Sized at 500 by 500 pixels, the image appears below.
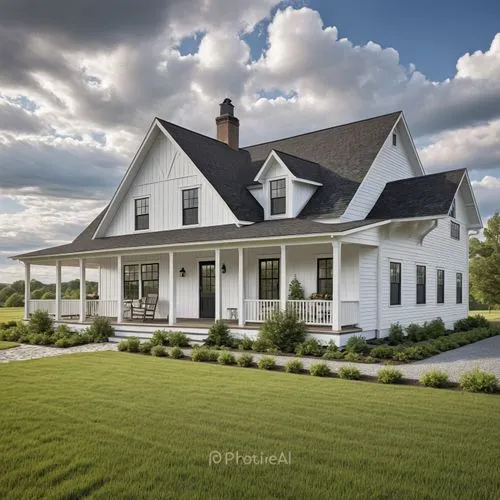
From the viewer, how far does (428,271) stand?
19.8 metres

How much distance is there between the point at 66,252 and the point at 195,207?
5.98 metres

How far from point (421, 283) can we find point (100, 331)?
1267cm

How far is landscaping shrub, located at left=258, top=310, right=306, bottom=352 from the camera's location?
45.4 feet

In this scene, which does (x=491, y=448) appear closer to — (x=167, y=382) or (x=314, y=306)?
(x=167, y=382)

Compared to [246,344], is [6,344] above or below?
below

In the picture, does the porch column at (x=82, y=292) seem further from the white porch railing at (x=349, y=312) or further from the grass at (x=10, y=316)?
the white porch railing at (x=349, y=312)

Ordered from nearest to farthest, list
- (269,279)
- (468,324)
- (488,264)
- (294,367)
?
(294,367) < (269,279) < (468,324) < (488,264)

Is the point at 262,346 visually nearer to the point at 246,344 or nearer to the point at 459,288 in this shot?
the point at 246,344

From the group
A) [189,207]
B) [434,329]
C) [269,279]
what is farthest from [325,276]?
[189,207]

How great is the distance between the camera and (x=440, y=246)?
68.3 ft

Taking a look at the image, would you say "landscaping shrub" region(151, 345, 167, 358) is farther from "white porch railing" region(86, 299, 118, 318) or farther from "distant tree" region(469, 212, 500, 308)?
"distant tree" region(469, 212, 500, 308)

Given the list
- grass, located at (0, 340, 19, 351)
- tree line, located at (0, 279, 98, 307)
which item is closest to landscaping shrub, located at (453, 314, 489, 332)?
grass, located at (0, 340, 19, 351)

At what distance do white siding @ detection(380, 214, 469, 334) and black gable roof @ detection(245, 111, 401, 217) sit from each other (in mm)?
2298

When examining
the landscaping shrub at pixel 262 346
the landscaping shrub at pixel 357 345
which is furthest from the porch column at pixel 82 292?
the landscaping shrub at pixel 357 345
